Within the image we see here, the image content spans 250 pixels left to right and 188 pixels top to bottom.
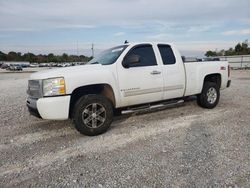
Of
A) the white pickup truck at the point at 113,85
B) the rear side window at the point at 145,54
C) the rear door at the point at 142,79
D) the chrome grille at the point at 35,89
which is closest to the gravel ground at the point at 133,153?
the white pickup truck at the point at 113,85

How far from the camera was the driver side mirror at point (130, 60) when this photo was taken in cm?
485

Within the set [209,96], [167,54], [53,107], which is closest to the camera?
[53,107]

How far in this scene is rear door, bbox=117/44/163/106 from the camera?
4953 millimetres

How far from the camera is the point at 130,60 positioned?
4883 mm

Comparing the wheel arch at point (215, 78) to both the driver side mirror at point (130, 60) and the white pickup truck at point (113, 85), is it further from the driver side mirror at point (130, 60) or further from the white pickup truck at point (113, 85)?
the driver side mirror at point (130, 60)

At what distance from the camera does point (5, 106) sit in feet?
25.0

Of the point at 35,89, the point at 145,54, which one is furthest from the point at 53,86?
the point at 145,54

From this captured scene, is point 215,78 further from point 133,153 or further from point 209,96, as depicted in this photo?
point 133,153

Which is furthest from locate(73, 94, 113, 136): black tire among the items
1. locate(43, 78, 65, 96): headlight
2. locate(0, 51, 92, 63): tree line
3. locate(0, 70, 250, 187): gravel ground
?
locate(0, 51, 92, 63): tree line

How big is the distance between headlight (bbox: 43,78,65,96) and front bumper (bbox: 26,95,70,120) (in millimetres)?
99

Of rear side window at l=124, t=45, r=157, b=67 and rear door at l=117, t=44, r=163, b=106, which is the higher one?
rear side window at l=124, t=45, r=157, b=67

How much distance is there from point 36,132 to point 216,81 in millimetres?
5365

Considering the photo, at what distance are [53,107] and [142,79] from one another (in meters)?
2.07

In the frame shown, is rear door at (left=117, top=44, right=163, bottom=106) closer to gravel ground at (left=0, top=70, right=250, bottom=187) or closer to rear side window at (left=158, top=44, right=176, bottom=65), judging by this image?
rear side window at (left=158, top=44, right=176, bottom=65)
